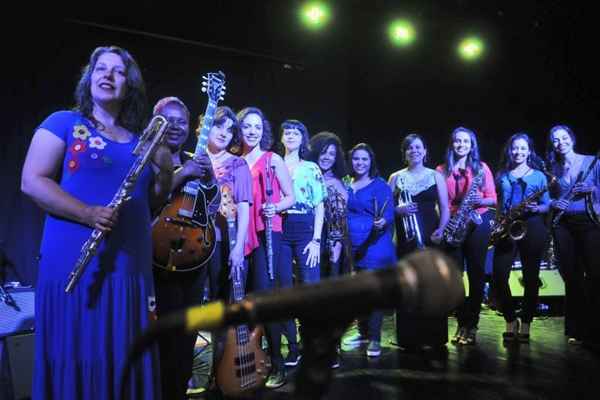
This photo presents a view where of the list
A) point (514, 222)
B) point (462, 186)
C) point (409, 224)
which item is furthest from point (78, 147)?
point (514, 222)

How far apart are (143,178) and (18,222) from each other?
4.54m

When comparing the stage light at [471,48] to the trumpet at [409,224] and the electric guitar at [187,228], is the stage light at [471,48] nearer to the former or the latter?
the trumpet at [409,224]

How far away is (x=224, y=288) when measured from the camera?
11.6 feet

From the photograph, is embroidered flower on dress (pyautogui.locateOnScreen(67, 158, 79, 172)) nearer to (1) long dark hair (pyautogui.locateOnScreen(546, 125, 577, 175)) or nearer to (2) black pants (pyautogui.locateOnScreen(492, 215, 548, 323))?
(2) black pants (pyautogui.locateOnScreen(492, 215, 548, 323))

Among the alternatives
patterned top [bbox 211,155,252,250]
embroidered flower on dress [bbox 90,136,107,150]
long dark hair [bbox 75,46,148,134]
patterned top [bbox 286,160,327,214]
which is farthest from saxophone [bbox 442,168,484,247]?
embroidered flower on dress [bbox 90,136,107,150]

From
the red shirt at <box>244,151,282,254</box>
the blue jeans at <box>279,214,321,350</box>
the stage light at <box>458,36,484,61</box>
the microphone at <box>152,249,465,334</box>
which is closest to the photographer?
the microphone at <box>152,249,465,334</box>

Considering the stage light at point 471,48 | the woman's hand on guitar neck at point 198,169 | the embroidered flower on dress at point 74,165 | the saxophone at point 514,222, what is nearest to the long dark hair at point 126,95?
the embroidered flower on dress at point 74,165

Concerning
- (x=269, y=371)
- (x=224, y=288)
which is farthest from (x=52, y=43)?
(x=269, y=371)

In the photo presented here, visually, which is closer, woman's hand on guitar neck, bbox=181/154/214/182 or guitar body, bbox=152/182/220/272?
guitar body, bbox=152/182/220/272

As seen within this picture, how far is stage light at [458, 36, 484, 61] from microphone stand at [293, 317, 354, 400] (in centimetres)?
953

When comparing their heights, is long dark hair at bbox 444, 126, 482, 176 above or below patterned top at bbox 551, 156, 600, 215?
above

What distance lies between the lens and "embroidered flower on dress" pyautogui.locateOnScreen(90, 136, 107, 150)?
1975 millimetres

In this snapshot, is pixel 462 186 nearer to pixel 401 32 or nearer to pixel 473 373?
pixel 473 373

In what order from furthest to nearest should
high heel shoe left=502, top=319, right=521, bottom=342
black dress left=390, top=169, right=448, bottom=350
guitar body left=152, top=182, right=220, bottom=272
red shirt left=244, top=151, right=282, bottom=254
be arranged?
high heel shoe left=502, top=319, right=521, bottom=342
black dress left=390, top=169, right=448, bottom=350
red shirt left=244, top=151, right=282, bottom=254
guitar body left=152, top=182, right=220, bottom=272
